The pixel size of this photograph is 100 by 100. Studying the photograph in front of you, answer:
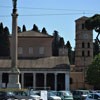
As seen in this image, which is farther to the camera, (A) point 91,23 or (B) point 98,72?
(A) point 91,23

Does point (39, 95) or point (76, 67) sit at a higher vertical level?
point (76, 67)

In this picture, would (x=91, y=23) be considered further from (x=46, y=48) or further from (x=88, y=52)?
(x=88, y=52)

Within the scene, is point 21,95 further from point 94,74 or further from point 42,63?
point 42,63

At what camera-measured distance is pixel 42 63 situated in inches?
3856

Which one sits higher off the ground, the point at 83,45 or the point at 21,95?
the point at 83,45

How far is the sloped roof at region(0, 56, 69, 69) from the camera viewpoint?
95062 millimetres

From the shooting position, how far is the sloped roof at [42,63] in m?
95.1

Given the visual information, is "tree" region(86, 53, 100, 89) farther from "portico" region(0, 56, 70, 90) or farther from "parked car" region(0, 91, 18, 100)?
"parked car" region(0, 91, 18, 100)

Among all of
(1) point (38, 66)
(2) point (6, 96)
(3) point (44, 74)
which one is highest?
(1) point (38, 66)

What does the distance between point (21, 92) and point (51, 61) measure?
57089 mm

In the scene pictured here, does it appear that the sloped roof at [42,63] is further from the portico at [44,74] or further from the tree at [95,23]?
the tree at [95,23]

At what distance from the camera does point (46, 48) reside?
105750 millimetres

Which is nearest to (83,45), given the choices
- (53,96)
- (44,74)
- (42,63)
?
(42,63)

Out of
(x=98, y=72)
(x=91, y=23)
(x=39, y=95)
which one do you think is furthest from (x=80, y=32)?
(x=39, y=95)
